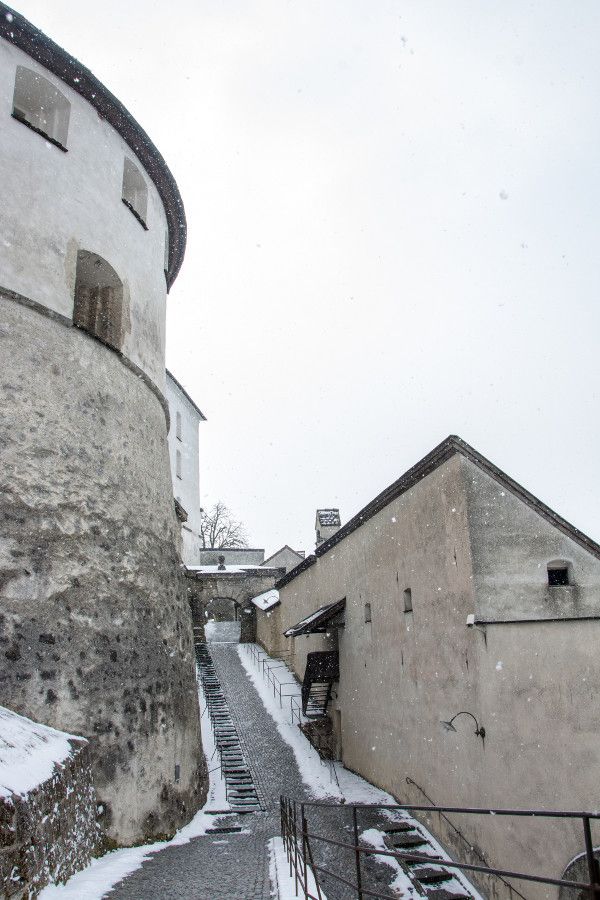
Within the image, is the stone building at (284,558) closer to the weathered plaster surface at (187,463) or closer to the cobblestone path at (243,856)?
the weathered plaster surface at (187,463)

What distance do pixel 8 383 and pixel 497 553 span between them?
27.1 feet

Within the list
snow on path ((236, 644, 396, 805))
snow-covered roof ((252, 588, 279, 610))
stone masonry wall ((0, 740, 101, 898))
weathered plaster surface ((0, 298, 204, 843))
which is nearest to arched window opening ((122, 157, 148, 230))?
weathered plaster surface ((0, 298, 204, 843))

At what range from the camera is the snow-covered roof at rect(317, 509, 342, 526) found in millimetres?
27891

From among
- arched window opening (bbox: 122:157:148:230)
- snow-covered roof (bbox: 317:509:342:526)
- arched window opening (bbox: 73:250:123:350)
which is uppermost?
arched window opening (bbox: 122:157:148:230)

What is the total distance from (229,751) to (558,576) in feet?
33.4

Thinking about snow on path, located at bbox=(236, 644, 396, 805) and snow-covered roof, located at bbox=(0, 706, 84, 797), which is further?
snow on path, located at bbox=(236, 644, 396, 805)

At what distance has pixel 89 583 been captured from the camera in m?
9.27

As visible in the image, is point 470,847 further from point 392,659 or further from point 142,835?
point 142,835

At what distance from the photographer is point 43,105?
11.4 metres

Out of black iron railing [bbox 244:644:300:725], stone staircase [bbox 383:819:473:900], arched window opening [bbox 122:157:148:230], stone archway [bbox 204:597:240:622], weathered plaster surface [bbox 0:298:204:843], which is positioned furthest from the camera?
stone archway [bbox 204:597:240:622]

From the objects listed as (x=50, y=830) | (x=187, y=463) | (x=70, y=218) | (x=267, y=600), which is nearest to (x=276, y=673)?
(x=267, y=600)

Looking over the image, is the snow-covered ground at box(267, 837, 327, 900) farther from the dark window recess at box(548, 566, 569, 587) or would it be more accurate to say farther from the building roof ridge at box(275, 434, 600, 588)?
the building roof ridge at box(275, 434, 600, 588)

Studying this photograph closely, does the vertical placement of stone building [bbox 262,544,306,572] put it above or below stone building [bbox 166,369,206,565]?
below

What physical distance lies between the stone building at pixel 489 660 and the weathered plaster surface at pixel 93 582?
458 cm
